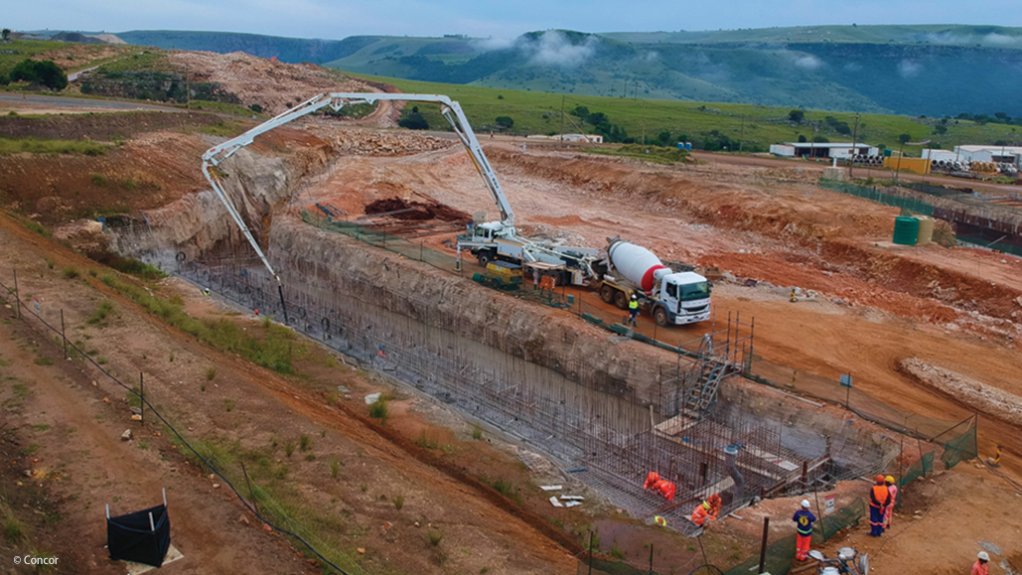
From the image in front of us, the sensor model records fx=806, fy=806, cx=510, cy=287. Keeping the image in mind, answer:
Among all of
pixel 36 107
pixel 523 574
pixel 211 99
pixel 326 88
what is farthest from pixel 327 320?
pixel 326 88

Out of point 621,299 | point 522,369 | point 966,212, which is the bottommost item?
point 522,369

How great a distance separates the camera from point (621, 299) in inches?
Result: 1259

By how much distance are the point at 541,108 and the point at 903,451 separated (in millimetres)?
124015

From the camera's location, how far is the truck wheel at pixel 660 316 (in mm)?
29872

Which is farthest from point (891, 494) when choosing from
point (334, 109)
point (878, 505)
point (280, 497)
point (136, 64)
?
point (136, 64)

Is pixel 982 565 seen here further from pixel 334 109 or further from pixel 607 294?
pixel 334 109

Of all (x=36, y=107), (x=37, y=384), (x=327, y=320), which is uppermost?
(x=36, y=107)

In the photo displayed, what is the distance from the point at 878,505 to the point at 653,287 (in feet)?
49.6

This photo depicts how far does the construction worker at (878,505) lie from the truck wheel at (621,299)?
51.7 ft

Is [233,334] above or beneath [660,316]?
beneath

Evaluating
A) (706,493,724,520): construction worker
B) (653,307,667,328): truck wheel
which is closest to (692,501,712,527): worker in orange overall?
(706,493,724,520): construction worker

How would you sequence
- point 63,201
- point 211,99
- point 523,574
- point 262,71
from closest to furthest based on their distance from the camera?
point 523,574, point 63,201, point 211,99, point 262,71

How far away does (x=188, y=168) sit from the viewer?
5088cm

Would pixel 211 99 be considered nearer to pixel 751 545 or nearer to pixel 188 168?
pixel 188 168
